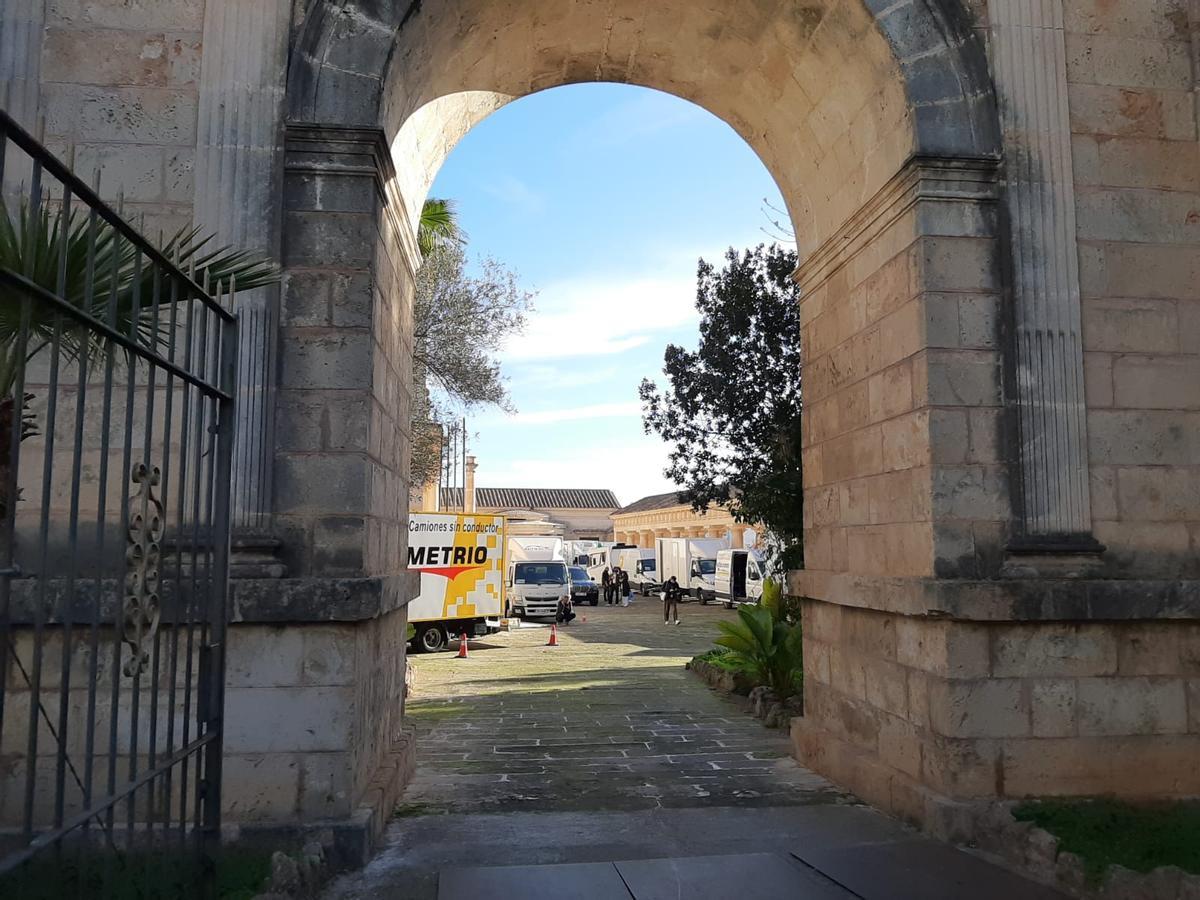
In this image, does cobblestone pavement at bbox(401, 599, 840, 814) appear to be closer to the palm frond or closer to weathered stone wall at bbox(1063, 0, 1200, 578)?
weathered stone wall at bbox(1063, 0, 1200, 578)

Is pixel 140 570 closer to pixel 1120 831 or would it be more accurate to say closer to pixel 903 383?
pixel 903 383

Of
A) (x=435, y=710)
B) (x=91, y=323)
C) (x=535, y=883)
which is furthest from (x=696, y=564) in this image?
(x=91, y=323)

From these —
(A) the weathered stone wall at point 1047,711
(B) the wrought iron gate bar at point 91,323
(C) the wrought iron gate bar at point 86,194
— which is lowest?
(A) the weathered stone wall at point 1047,711

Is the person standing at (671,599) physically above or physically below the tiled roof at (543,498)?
below

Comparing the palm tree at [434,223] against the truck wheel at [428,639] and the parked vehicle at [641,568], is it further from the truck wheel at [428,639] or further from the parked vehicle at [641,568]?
the parked vehicle at [641,568]

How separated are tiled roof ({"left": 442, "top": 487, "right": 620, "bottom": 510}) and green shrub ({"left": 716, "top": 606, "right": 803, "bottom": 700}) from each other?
189 feet

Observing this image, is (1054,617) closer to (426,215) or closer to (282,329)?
(282,329)

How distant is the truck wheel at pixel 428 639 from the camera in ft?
56.9

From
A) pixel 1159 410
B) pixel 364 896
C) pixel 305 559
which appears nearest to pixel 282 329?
pixel 305 559

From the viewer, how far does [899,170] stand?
557cm

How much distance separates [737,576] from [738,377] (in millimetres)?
16232

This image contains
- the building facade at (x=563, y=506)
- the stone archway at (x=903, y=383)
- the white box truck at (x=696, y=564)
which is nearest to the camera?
the stone archway at (x=903, y=383)

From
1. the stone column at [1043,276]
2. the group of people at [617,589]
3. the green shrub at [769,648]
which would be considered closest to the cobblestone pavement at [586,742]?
the green shrub at [769,648]

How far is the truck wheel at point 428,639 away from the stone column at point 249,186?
13.0 metres
